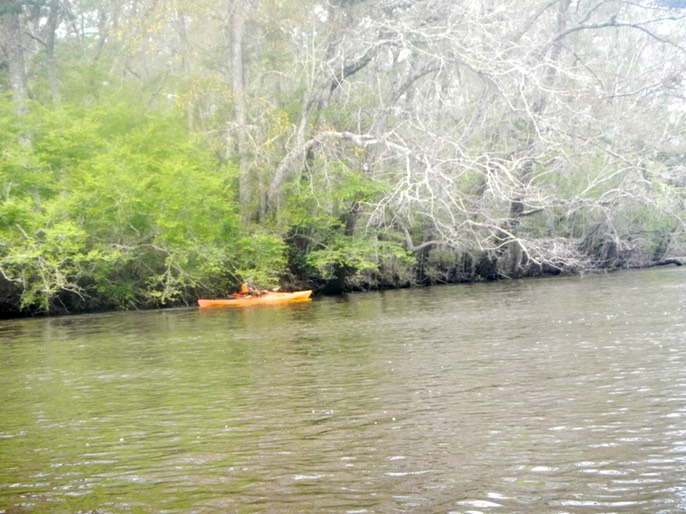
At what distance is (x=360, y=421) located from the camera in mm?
7477

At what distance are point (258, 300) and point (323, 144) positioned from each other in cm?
565

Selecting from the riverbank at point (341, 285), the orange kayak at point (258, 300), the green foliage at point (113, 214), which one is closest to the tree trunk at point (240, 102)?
the green foliage at point (113, 214)

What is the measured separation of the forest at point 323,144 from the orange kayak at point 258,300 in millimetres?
1093

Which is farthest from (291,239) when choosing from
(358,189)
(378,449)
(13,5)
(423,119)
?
(378,449)

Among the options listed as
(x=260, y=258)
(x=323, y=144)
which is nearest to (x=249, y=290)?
Result: (x=260, y=258)

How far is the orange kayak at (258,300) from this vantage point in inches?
1015

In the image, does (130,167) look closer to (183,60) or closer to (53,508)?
(183,60)

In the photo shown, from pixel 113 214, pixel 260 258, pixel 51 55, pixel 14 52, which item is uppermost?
pixel 51 55

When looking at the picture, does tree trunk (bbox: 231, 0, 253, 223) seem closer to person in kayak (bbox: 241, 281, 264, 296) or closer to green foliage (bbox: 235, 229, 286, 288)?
green foliage (bbox: 235, 229, 286, 288)

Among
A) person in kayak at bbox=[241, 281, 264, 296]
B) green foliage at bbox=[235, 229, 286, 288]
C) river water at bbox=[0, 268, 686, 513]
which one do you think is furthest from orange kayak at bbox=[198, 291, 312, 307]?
river water at bbox=[0, 268, 686, 513]

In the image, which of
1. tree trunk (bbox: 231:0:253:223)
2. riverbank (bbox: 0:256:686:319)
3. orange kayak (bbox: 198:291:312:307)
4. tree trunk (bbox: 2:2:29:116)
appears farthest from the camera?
tree trunk (bbox: 231:0:253:223)

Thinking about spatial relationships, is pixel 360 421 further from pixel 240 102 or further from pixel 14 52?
pixel 14 52

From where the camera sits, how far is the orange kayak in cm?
2578

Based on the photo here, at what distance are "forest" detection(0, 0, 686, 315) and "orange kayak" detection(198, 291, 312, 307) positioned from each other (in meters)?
1.09
